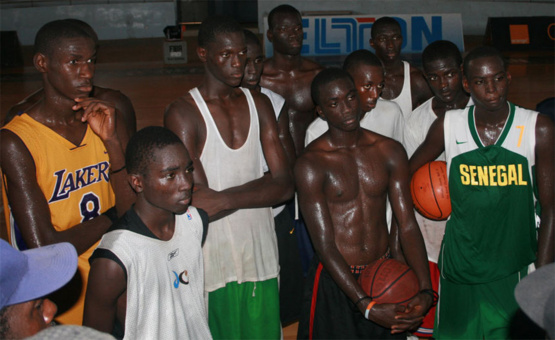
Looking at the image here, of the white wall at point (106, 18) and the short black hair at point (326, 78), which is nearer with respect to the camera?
the short black hair at point (326, 78)

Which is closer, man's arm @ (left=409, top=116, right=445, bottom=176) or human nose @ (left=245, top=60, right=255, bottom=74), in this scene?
man's arm @ (left=409, top=116, right=445, bottom=176)

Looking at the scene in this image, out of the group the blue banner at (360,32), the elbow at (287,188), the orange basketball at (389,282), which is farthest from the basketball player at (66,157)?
the blue banner at (360,32)

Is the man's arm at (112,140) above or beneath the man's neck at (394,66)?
beneath

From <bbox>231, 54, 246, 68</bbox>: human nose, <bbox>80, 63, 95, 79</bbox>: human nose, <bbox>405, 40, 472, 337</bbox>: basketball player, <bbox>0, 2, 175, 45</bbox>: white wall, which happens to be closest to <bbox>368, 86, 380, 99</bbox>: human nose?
<bbox>405, 40, 472, 337</bbox>: basketball player

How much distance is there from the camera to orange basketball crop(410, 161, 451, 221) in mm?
3221

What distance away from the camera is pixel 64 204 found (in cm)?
275

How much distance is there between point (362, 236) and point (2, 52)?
1372 centimetres

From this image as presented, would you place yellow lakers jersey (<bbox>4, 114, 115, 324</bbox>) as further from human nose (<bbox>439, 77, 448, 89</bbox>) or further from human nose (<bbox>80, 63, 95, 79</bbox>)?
human nose (<bbox>439, 77, 448, 89</bbox>)

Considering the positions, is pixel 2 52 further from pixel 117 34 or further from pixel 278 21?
pixel 278 21

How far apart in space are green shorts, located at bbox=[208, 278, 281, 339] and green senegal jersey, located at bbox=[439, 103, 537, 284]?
38.1 inches

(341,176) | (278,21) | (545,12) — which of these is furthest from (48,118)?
(545,12)

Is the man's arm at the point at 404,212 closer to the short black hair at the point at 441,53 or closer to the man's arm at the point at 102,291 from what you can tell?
the short black hair at the point at 441,53

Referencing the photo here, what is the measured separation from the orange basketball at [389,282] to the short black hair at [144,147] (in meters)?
1.15

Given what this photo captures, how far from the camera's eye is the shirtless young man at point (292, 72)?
4449mm
